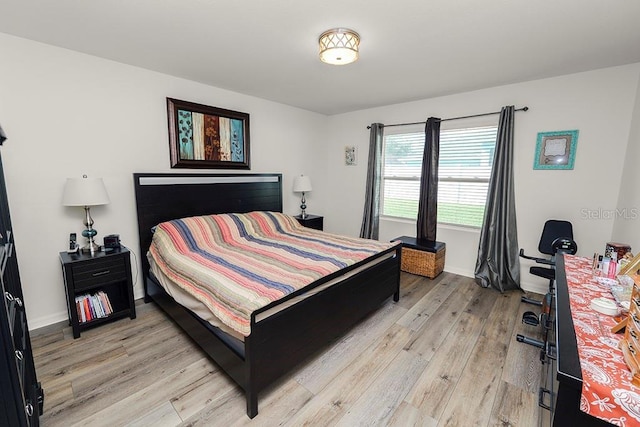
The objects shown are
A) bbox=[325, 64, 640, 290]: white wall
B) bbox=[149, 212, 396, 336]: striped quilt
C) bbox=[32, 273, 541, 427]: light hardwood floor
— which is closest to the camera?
bbox=[32, 273, 541, 427]: light hardwood floor

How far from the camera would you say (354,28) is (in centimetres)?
194

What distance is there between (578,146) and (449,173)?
1274 mm

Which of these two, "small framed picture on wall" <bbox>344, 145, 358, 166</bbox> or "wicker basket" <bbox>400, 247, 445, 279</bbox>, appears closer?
"wicker basket" <bbox>400, 247, 445, 279</bbox>

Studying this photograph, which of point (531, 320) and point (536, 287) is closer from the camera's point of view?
point (531, 320)

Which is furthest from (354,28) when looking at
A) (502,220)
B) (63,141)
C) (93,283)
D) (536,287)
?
(536,287)

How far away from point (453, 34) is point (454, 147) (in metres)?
1.88

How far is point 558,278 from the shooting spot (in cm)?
170

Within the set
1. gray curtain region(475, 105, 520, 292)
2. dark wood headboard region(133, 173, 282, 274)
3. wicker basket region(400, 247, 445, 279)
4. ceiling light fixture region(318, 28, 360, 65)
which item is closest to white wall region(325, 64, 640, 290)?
gray curtain region(475, 105, 520, 292)

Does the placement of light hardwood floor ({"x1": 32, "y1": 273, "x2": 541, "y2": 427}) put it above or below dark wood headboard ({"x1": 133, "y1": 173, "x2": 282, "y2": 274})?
below

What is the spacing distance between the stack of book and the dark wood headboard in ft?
1.59

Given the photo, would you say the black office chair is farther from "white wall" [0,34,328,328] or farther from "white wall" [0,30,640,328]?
"white wall" [0,34,328,328]

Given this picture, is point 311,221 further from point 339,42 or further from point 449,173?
point 339,42

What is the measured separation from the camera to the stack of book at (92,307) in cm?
232

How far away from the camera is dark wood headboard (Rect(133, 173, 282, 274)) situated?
2.79m
